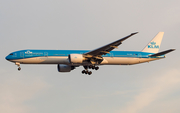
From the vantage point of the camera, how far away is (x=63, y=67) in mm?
55781

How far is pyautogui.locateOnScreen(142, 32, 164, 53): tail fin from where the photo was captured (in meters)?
57.2

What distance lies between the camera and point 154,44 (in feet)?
192

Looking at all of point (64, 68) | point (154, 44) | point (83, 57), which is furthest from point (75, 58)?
point (154, 44)

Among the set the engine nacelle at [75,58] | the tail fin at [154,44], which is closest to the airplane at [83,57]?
the engine nacelle at [75,58]

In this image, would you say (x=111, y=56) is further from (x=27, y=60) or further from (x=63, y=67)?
(x=27, y=60)

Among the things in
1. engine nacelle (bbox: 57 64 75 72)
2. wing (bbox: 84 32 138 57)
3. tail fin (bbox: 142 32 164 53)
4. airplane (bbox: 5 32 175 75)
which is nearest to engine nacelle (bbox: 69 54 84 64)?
airplane (bbox: 5 32 175 75)

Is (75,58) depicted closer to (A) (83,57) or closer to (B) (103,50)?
(A) (83,57)

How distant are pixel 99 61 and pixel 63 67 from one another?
317 inches

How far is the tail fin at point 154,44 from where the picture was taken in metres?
57.2

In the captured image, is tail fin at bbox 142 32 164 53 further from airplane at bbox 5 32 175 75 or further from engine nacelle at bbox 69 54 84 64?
engine nacelle at bbox 69 54 84 64

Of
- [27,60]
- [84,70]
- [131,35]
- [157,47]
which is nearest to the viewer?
[131,35]

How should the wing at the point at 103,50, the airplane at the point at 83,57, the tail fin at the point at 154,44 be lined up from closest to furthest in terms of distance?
the wing at the point at 103,50, the airplane at the point at 83,57, the tail fin at the point at 154,44

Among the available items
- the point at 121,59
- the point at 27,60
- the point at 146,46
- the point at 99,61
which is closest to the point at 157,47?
the point at 146,46

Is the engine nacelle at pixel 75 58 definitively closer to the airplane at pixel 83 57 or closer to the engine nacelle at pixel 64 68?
the airplane at pixel 83 57
